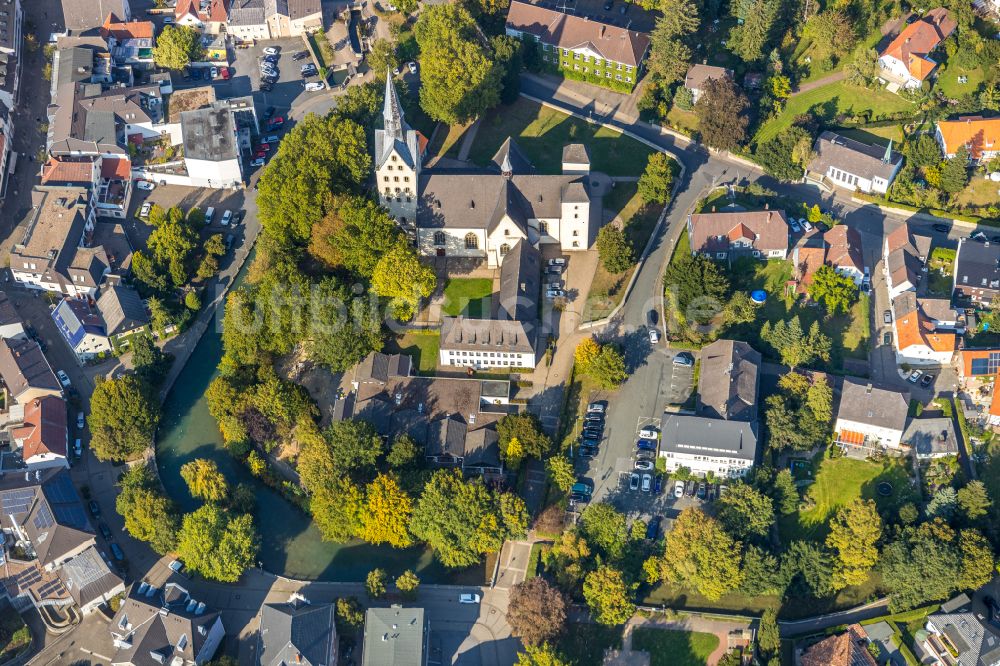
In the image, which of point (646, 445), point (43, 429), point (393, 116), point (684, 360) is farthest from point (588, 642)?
point (43, 429)

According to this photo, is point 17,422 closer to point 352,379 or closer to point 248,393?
point 248,393

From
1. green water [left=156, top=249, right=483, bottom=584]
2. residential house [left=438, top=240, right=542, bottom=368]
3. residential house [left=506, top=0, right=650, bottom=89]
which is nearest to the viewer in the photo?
green water [left=156, top=249, right=483, bottom=584]

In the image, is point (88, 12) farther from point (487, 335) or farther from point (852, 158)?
point (852, 158)

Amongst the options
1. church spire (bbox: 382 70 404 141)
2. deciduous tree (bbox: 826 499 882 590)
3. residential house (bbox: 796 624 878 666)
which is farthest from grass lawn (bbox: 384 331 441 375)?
residential house (bbox: 796 624 878 666)

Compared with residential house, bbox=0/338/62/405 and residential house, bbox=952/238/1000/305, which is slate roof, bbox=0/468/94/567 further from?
residential house, bbox=952/238/1000/305

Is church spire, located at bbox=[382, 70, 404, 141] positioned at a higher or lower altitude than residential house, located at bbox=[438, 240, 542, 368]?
higher

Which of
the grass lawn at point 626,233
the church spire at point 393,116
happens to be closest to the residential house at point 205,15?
the church spire at point 393,116
